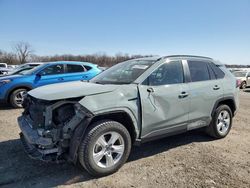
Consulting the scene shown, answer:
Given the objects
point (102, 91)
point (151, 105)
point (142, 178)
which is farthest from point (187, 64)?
point (142, 178)

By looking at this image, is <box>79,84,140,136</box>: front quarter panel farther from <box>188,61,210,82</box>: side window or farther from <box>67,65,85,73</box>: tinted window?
<box>67,65,85,73</box>: tinted window

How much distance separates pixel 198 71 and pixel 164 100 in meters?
1.31

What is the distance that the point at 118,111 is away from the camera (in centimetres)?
366

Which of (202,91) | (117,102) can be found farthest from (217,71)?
(117,102)

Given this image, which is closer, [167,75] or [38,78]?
[167,75]

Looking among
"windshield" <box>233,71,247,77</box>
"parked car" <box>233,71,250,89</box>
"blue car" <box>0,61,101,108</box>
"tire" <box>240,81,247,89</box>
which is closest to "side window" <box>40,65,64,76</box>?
"blue car" <box>0,61,101,108</box>

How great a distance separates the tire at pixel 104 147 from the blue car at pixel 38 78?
Result: 18.7ft

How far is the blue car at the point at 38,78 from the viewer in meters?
8.41

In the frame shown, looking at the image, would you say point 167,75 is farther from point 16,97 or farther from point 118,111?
point 16,97

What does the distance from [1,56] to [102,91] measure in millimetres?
73099

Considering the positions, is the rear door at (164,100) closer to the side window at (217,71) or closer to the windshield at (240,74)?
the side window at (217,71)

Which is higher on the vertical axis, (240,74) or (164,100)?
(164,100)

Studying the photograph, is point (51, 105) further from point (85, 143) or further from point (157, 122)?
point (157, 122)

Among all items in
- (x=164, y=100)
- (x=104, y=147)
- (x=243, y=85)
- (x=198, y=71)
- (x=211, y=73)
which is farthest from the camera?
(x=243, y=85)
